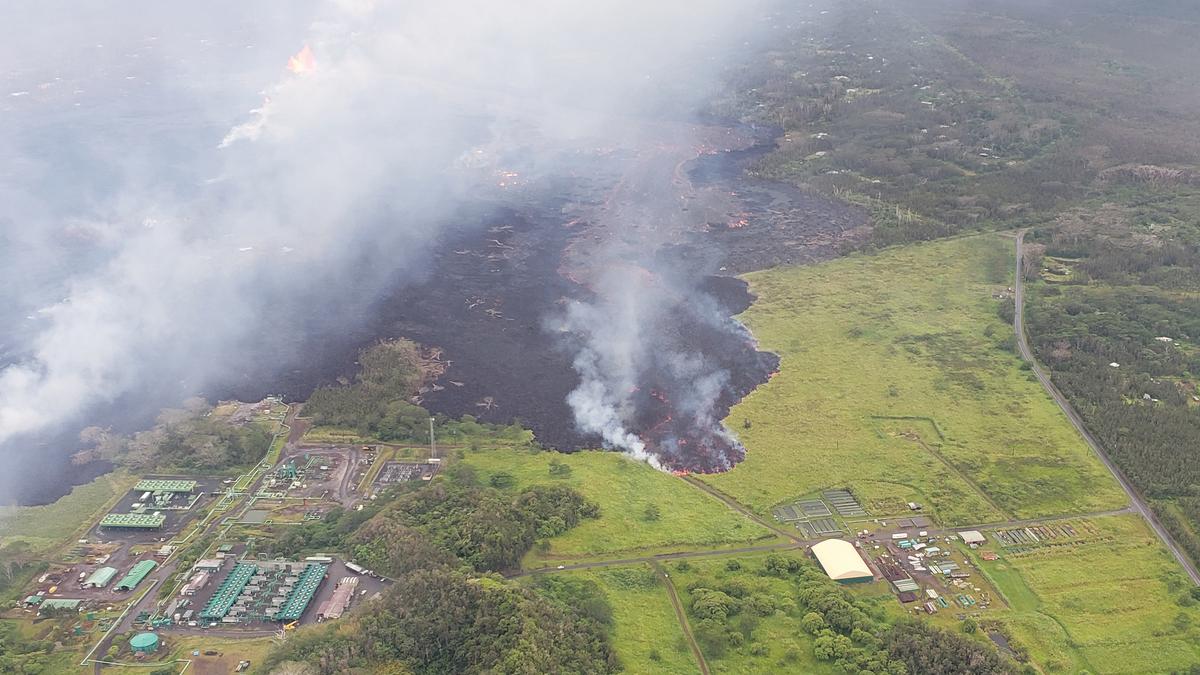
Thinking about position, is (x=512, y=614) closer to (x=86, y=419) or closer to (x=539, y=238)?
(x=86, y=419)

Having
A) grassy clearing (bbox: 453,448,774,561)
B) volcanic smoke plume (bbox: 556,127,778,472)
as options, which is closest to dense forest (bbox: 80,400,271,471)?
grassy clearing (bbox: 453,448,774,561)

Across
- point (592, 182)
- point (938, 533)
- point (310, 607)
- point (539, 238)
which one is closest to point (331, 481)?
point (310, 607)

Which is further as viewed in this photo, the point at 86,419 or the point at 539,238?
the point at 539,238

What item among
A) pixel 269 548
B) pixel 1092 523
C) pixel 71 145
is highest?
pixel 71 145

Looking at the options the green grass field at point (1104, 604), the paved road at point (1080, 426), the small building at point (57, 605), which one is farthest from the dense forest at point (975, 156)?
the small building at point (57, 605)

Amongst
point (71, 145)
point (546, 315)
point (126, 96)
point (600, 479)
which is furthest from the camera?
point (126, 96)

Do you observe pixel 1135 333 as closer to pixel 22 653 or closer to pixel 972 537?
pixel 972 537

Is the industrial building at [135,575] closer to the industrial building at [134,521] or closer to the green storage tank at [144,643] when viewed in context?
the industrial building at [134,521]
